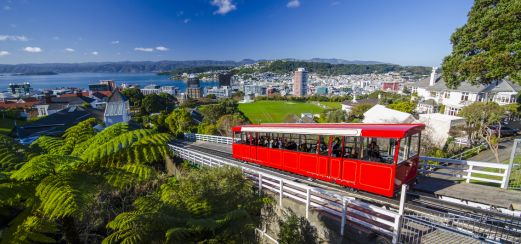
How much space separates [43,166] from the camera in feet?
11.9

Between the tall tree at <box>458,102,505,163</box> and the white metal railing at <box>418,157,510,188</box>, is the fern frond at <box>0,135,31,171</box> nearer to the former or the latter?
the white metal railing at <box>418,157,510,188</box>

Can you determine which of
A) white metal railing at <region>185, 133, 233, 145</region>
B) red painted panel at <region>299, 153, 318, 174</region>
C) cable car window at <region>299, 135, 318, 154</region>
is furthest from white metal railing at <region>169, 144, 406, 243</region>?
white metal railing at <region>185, 133, 233, 145</region>

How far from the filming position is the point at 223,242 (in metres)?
4.80

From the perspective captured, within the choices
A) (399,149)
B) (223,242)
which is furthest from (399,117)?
(223,242)

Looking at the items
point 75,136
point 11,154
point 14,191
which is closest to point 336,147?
point 75,136

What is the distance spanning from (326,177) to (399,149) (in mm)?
2874

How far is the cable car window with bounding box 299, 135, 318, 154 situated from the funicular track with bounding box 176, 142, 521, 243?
4.69 ft

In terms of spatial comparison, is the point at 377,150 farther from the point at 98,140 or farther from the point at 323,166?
the point at 98,140

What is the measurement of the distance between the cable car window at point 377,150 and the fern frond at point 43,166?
823 cm

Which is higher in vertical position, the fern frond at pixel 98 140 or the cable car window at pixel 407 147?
the fern frond at pixel 98 140

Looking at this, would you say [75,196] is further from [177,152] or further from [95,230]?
[177,152]

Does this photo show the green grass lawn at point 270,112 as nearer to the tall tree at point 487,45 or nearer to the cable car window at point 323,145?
the tall tree at point 487,45

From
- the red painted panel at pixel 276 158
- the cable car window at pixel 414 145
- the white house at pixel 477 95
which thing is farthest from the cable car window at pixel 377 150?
the white house at pixel 477 95

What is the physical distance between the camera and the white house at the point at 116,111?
32406 millimetres
